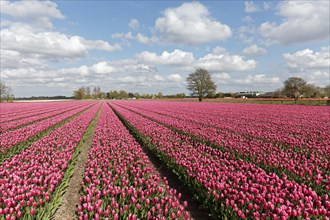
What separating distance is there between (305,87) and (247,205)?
83135 mm

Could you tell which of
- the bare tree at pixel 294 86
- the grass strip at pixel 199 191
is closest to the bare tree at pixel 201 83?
the bare tree at pixel 294 86

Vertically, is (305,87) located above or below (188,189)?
above

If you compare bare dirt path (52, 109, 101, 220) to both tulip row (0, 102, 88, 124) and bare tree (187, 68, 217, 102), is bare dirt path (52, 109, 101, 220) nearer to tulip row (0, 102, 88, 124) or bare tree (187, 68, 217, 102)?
tulip row (0, 102, 88, 124)

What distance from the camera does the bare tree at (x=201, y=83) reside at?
89875mm

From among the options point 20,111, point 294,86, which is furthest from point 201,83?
point 20,111

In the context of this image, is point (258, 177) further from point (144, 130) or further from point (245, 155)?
point (144, 130)

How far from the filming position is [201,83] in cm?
9019

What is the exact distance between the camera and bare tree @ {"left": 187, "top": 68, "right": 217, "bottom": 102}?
89875mm

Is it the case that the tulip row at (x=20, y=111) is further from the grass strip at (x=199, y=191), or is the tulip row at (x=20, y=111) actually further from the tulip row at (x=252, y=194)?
the tulip row at (x=252, y=194)

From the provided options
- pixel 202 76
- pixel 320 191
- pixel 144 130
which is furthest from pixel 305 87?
pixel 320 191

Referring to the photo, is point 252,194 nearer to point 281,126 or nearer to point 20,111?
point 281,126

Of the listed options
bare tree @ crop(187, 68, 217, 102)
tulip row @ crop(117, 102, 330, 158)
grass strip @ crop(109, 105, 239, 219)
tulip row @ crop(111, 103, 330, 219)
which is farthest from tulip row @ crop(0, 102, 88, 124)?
bare tree @ crop(187, 68, 217, 102)

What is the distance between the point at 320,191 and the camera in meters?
5.93

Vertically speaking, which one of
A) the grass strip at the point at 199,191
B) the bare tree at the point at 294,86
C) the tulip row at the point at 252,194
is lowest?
the grass strip at the point at 199,191
